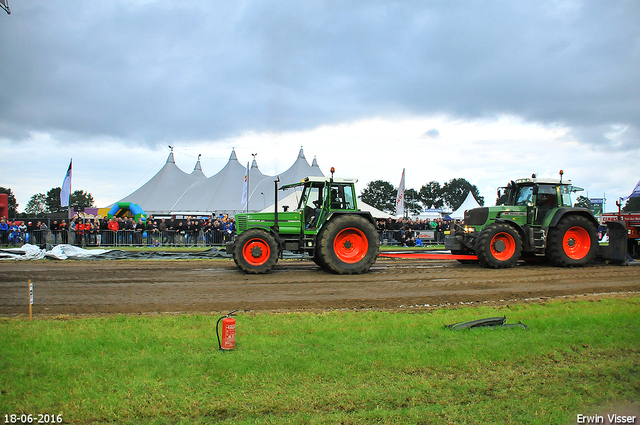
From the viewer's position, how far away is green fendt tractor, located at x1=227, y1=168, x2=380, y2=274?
1140 cm

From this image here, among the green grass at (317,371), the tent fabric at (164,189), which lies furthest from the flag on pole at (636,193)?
the tent fabric at (164,189)

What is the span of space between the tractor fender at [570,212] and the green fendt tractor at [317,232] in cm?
521

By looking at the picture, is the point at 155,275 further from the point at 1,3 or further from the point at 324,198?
the point at 1,3

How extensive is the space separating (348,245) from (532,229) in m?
5.45

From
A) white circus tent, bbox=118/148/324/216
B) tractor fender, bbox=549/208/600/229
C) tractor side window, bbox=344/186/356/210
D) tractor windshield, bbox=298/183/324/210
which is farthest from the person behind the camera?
white circus tent, bbox=118/148/324/216

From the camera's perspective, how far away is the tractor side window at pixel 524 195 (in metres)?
13.5

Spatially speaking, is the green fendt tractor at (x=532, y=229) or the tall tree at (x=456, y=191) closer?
the green fendt tractor at (x=532, y=229)

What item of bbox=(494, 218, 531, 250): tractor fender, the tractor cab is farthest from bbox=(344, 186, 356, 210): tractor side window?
the tractor cab

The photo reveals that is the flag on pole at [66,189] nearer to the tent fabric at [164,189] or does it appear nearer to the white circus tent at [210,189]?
the white circus tent at [210,189]

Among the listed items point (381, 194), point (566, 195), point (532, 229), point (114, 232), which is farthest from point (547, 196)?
point (381, 194)

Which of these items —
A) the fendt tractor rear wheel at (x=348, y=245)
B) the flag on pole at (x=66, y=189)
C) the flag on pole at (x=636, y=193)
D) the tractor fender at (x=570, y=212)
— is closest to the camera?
the fendt tractor rear wheel at (x=348, y=245)

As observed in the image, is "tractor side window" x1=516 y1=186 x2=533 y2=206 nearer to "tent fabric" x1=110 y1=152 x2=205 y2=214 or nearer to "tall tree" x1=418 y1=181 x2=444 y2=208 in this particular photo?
"tent fabric" x1=110 y1=152 x2=205 y2=214

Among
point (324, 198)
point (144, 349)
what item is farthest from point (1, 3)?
point (144, 349)

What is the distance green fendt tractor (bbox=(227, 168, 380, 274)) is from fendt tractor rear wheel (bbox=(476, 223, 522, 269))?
121 inches
